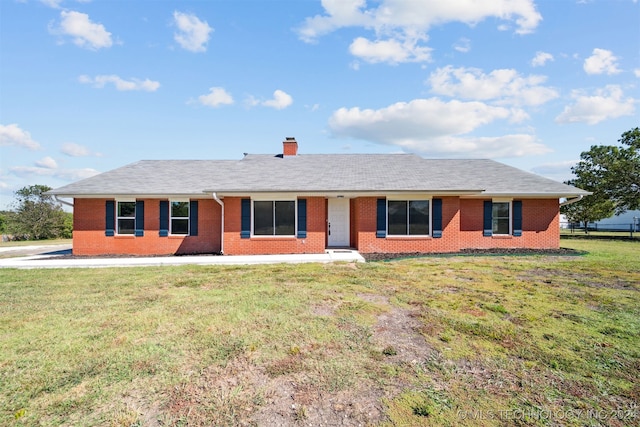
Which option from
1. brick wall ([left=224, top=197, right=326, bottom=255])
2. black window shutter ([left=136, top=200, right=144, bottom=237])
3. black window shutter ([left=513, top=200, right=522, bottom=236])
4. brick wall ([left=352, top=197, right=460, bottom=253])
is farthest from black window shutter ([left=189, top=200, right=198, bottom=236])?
black window shutter ([left=513, top=200, right=522, bottom=236])

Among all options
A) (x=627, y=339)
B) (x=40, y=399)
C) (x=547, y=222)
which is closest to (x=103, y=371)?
(x=40, y=399)

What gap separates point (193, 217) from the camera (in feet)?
45.3

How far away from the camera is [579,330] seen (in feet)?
15.3

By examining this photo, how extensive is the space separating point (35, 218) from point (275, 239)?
2402cm

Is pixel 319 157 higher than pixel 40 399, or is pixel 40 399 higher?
pixel 319 157

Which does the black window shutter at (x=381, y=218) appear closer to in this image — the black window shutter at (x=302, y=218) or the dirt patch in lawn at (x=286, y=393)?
the black window shutter at (x=302, y=218)

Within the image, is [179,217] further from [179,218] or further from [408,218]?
[408,218]

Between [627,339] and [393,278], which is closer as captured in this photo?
[627,339]

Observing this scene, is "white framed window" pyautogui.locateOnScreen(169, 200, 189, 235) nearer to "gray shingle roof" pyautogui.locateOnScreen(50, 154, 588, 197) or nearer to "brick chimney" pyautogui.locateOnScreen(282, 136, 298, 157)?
"gray shingle roof" pyautogui.locateOnScreen(50, 154, 588, 197)

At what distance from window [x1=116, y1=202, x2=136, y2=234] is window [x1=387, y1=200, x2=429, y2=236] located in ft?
36.5

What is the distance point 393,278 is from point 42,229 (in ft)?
96.9

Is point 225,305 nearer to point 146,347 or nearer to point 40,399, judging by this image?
point 146,347

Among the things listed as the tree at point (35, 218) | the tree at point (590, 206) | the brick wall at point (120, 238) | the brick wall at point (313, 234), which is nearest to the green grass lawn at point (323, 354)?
the brick wall at point (313, 234)

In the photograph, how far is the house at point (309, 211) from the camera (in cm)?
1310
